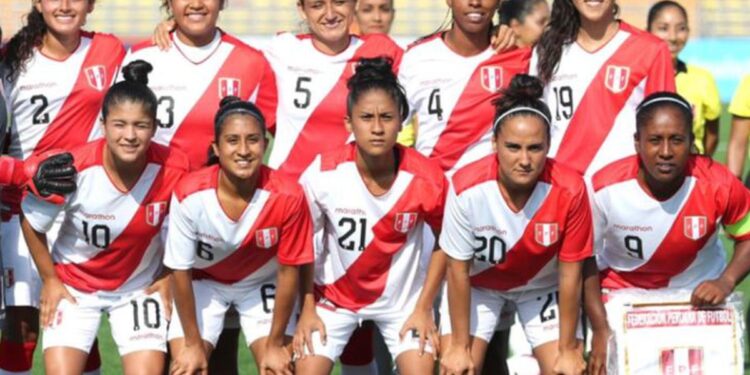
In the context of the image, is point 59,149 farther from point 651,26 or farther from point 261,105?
point 651,26

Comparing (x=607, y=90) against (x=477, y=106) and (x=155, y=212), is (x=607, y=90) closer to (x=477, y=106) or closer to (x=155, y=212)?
(x=477, y=106)

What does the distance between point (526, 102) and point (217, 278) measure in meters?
1.58

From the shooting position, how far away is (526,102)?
20.7 ft

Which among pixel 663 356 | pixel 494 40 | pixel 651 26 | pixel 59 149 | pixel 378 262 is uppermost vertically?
pixel 651 26

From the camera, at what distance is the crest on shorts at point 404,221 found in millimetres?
6516

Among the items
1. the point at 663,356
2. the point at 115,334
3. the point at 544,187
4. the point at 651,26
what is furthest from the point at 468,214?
the point at 651,26

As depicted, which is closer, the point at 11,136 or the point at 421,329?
the point at 421,329

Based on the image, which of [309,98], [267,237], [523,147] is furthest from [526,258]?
[309,98]

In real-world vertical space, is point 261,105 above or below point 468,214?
above

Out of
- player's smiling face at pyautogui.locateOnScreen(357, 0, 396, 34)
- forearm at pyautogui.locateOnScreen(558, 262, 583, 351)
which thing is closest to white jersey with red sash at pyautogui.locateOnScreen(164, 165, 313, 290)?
forearm at pyautogui.locateOnScreen(558, 262, 583, 351)

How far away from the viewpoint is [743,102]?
769 cm

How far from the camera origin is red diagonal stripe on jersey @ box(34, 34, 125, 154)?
22.7 feet

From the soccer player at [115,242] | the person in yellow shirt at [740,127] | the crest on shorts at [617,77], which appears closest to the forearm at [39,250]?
the soccer player at [115,242]

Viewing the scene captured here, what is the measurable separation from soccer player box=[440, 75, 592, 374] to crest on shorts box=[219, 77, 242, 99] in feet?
3.97
